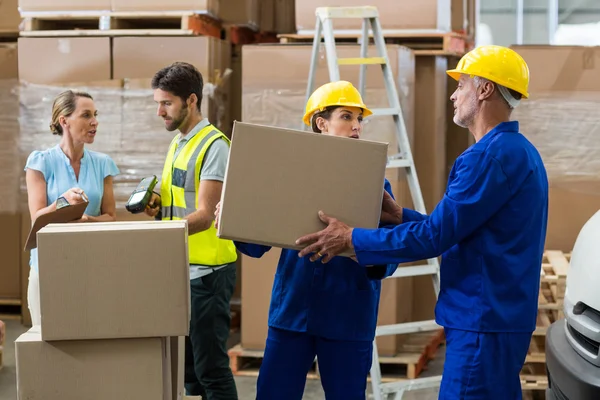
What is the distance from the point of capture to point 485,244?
9.75ft

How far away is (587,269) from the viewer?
3.51 metres

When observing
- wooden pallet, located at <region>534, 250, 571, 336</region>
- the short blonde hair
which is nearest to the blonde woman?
the short blonde hair

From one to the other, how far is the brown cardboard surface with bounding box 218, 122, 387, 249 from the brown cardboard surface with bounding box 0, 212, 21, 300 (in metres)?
4.17

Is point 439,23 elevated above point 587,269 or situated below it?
above

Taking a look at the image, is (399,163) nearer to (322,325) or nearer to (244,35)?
(322,325)

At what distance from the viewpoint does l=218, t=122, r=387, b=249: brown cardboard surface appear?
3045 millimetres

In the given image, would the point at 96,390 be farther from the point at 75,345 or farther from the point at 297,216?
the point at 297,216

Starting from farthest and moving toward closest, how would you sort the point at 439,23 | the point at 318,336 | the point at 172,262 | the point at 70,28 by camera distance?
the point at 70,28, the point at 439,23, the point at 318,336, the point at 172,262

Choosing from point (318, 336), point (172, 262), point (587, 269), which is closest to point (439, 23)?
point (587, 269)

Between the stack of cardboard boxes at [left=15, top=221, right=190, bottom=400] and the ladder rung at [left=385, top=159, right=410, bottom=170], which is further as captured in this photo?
the ladder rung at [left=385, top=159, right=410, bottom=170]

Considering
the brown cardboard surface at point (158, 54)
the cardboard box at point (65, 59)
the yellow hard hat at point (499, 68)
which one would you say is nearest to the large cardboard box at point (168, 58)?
the brown cardboard surface at point (158, 54)

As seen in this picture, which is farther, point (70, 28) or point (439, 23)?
point (70, 28)

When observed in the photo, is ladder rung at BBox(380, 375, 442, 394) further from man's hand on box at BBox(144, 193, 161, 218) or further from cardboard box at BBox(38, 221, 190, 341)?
cardboard box at BBox(38, 221, 190, 341)

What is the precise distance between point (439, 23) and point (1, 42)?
3770 millimetres
